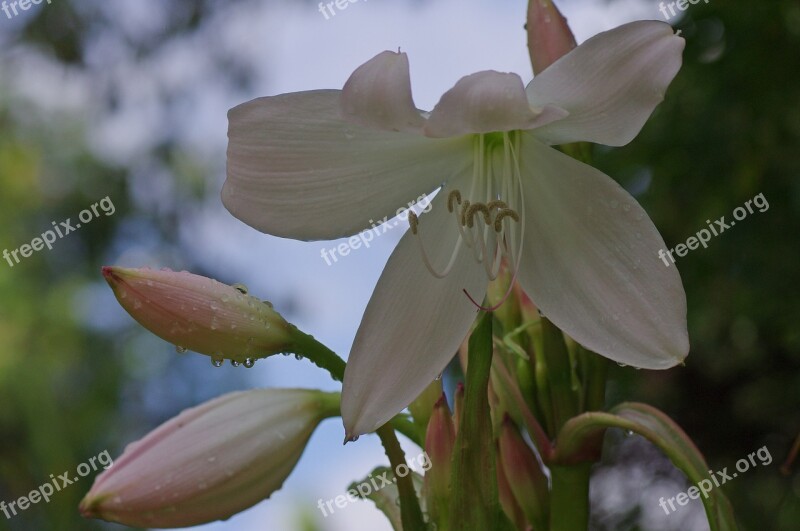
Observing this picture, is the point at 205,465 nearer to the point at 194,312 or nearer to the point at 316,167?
the point at 194,312

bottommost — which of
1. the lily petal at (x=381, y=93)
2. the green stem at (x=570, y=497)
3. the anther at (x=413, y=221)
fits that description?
the green stem at (x=570, y=497)

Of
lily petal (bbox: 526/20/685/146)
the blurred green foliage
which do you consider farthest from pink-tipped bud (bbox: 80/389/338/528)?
the blurred green foliage

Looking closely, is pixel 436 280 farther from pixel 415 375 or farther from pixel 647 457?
pixel 647 457

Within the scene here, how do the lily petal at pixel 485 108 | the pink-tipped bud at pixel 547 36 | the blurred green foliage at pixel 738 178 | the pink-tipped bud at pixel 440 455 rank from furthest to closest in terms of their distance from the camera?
the blurred green foliage at pixel 738 178, the pink-tipped bud at pixel 547 36, the pink-tipped bud at pixel 440 455, the lily petal at pixel 485 108

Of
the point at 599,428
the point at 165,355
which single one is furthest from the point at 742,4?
Answer: the point at 165,355

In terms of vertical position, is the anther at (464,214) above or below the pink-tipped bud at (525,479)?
above

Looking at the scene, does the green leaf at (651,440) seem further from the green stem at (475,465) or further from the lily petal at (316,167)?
the lily petal at (316,167)

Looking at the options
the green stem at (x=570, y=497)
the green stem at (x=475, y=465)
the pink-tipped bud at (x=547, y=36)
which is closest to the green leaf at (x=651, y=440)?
the green stem at (x=570, y=497)
